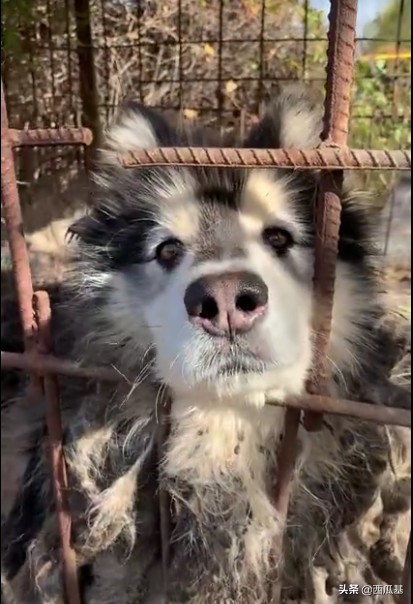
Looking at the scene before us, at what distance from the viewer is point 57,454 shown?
1.19 meters

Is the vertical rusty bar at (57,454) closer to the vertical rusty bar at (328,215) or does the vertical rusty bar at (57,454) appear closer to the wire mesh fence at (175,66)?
the vertical rusty bar at (328,215)

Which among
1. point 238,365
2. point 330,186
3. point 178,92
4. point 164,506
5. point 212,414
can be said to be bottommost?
point 164,506

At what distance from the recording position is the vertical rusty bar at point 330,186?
847mm

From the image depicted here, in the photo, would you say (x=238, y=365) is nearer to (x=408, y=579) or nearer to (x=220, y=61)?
(x=408, y=579)

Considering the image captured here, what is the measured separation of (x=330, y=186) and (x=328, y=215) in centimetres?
4

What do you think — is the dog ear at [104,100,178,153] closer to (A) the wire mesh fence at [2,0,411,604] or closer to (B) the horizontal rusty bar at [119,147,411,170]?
(A) the wire mesh fence at [2,0,411,604]

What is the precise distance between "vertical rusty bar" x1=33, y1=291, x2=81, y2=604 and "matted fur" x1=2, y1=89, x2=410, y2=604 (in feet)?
0.12

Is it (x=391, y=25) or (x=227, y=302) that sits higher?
(x=391, y=25)

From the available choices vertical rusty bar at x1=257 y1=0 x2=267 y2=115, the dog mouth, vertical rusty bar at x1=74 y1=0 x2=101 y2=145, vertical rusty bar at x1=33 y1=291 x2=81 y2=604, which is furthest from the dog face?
vertical rusty bar at x1=257 y1=0 x2=267 y2=115

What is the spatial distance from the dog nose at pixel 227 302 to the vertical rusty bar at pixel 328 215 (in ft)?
0.26

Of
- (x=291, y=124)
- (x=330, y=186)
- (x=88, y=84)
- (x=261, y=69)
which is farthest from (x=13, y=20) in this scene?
(x=330, y=186)

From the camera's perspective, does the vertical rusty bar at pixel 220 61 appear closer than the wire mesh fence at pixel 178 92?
No

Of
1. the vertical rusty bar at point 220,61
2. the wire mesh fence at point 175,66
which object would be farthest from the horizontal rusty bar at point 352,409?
the vertical rusty bar at point 220,61

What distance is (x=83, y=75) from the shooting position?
2.25m
